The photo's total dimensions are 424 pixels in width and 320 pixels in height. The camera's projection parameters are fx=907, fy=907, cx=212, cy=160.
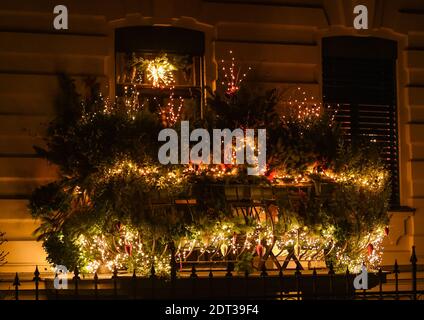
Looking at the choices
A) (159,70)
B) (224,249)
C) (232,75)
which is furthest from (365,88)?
(224,249)

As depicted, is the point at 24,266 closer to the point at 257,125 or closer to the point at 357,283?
the point at 257,125

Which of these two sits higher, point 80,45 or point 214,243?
point 80,45

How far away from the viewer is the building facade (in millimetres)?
11391

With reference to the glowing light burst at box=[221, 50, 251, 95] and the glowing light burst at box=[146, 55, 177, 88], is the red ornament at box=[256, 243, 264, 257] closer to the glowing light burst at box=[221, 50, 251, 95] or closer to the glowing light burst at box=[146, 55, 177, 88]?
the glowing light burst at box=[221, 50, 251, 95]

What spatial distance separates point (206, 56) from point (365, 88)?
2.44 meters

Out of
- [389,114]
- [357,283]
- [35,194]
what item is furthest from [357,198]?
[35,194]

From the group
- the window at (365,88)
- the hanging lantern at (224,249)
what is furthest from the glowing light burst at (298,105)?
the hanging lantern at (224,249)

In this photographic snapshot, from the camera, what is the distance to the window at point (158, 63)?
12.1 m

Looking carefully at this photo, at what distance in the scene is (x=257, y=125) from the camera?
10.6 m

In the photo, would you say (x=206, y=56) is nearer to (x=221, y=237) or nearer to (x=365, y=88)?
(x=365, y=88)

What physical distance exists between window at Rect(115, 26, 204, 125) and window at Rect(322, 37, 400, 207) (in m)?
1.98

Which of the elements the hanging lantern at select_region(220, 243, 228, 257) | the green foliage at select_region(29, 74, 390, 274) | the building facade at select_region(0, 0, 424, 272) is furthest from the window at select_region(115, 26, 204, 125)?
the hanging lantern at select_region(220, 243, 228, 257)
